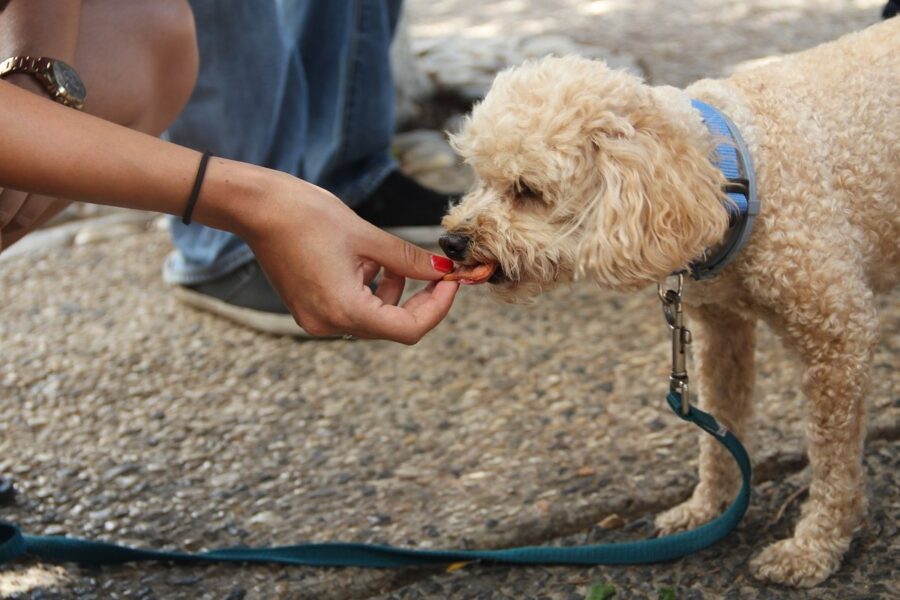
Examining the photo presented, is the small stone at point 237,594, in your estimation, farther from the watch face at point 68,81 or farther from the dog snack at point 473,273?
the watch face at point 68,81

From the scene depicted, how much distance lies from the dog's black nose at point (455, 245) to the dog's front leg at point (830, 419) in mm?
680

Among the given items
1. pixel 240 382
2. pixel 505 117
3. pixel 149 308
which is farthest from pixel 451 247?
pixel 149 308

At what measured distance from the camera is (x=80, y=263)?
4305 millimetres

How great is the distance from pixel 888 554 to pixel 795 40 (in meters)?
4.69

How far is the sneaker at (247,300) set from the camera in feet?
11.5

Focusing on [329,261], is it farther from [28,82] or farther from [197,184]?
[28,82]

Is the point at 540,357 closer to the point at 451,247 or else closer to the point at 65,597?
the point at 451,247

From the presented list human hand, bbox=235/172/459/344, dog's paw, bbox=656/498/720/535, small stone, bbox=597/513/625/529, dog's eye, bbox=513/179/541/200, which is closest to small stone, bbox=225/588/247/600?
human hand, bbox=235/172/459/344

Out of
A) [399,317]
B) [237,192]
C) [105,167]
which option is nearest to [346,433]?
[399,317]

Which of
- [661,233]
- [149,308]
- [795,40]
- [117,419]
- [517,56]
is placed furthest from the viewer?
[795,40]

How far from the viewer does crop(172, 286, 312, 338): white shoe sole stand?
3.50 meters

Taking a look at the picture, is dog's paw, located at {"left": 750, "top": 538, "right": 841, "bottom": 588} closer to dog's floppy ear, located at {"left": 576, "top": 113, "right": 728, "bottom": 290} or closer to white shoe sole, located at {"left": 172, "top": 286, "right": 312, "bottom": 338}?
dog's floppy ear, located at {"left": 576, "top": 113, "right": 728, "bottom": 290}

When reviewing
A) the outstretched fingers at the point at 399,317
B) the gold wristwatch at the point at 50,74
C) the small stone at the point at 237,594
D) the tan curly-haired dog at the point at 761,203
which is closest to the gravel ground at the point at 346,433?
the small stone at the point at 237,594

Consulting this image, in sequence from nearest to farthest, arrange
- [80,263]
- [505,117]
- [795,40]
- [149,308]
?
[505,117] → [149,308] → [80,263] → [795,40]
